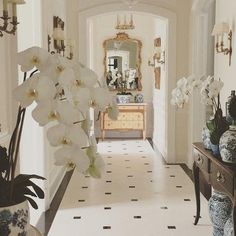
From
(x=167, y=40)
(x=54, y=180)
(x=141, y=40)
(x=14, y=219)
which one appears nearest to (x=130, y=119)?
(x=141, y=40)

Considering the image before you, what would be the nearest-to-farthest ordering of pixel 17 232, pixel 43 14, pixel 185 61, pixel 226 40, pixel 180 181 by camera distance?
1. pixel 17 232
2. pixel 43 14
3. pixel 226 40
4. pixel 180 181
5. pixel 185 61

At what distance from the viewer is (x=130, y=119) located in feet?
32.0

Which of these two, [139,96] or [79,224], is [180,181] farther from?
[139,96]

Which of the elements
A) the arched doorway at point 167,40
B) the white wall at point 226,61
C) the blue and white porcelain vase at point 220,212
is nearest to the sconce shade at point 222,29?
the white wall at point 226,61

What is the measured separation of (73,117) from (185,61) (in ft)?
20.3

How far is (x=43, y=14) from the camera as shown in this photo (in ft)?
14.8

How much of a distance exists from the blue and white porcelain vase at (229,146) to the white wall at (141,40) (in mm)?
6932

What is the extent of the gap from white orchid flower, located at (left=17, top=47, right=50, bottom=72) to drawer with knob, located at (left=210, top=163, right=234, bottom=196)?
86.1 inches

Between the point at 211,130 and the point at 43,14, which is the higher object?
the point at 43,14

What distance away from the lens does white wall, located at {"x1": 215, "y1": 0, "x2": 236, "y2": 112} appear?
4488 mm

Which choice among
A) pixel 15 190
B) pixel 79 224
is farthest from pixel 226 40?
pixel 15 190

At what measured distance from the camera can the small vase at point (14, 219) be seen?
1.21 meters

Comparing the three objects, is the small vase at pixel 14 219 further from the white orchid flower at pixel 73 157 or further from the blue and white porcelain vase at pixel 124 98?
the blue and white porcelain vase at pixel 124 98

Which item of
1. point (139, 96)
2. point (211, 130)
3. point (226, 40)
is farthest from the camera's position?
point (139, 96)
